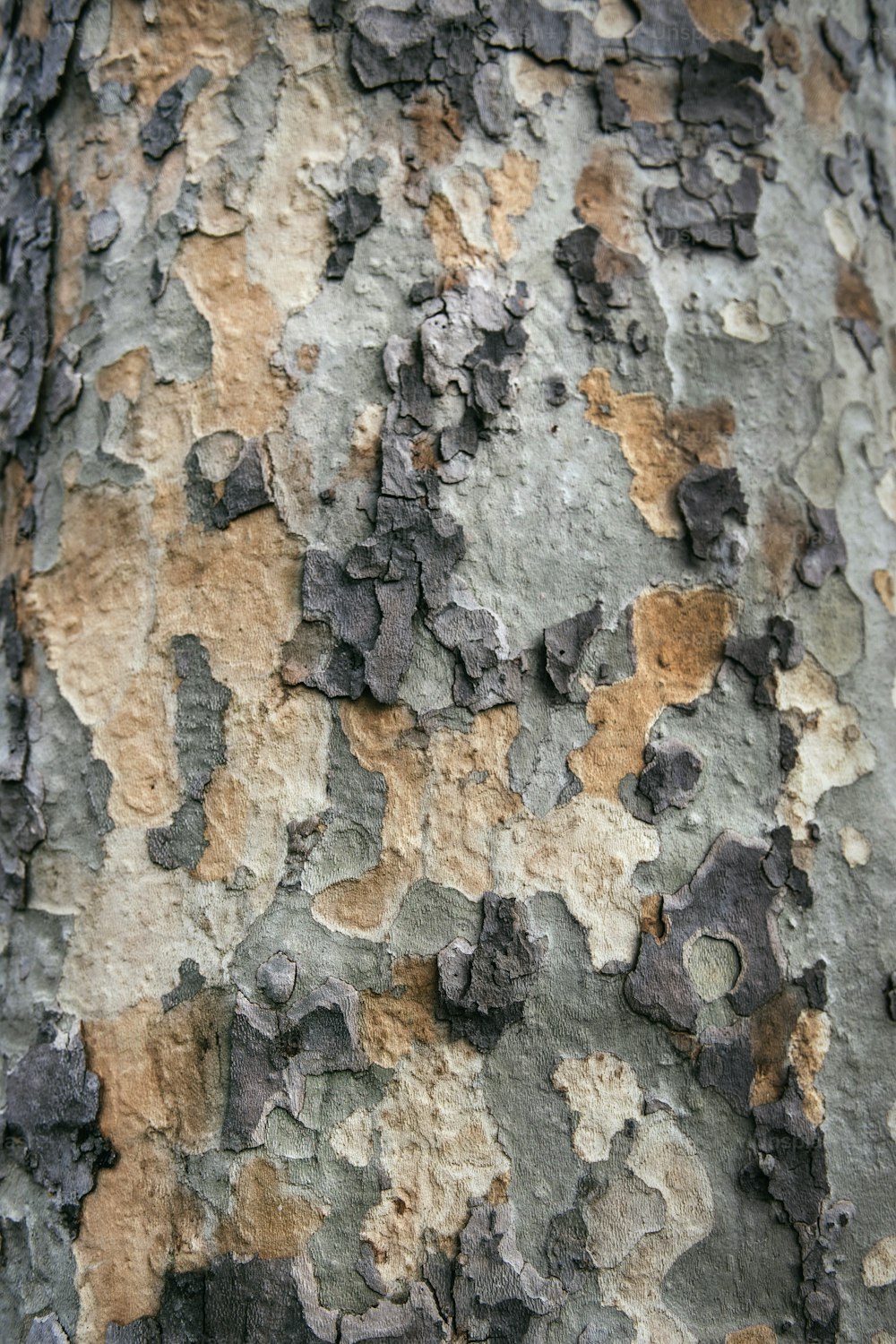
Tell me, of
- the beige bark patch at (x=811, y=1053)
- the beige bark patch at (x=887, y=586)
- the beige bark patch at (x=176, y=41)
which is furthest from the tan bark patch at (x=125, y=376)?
the beige bark patch at (x=811, y=1053)

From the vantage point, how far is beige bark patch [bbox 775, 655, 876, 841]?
1.14 metres

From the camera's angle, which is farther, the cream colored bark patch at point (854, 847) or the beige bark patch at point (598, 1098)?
the cream colored bark patch at point (854, 847)

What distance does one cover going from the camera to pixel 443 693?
110 cm

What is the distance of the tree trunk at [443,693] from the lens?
3.41 ft

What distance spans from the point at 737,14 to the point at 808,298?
0.37 metres

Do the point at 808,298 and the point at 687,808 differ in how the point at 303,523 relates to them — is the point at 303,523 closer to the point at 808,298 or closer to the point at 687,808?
the point at 687,808

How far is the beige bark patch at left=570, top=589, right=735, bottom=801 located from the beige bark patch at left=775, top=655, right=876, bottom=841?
0.30 feet

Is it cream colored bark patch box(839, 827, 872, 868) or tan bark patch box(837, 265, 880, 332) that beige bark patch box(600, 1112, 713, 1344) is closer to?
cream colored bark patch box(839, 827, 872, 868)

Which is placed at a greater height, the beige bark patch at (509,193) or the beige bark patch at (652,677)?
the beige bark patch at (509,193)

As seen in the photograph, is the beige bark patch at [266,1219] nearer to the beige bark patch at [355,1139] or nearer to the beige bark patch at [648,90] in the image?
the beige bark patch at [355,1139]

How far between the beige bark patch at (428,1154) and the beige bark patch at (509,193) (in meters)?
0.89

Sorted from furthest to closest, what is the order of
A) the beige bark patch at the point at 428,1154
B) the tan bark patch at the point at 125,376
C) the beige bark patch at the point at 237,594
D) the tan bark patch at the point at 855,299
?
the tan bark patch at the point at 855,299, the tan bark patch at the point at 125,376, the beige bark patch at the point at 237,594, the beige bark patch at the point at 428,1154

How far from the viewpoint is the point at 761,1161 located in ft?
3.45

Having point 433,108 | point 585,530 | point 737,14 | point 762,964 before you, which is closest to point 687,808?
point 762,964
